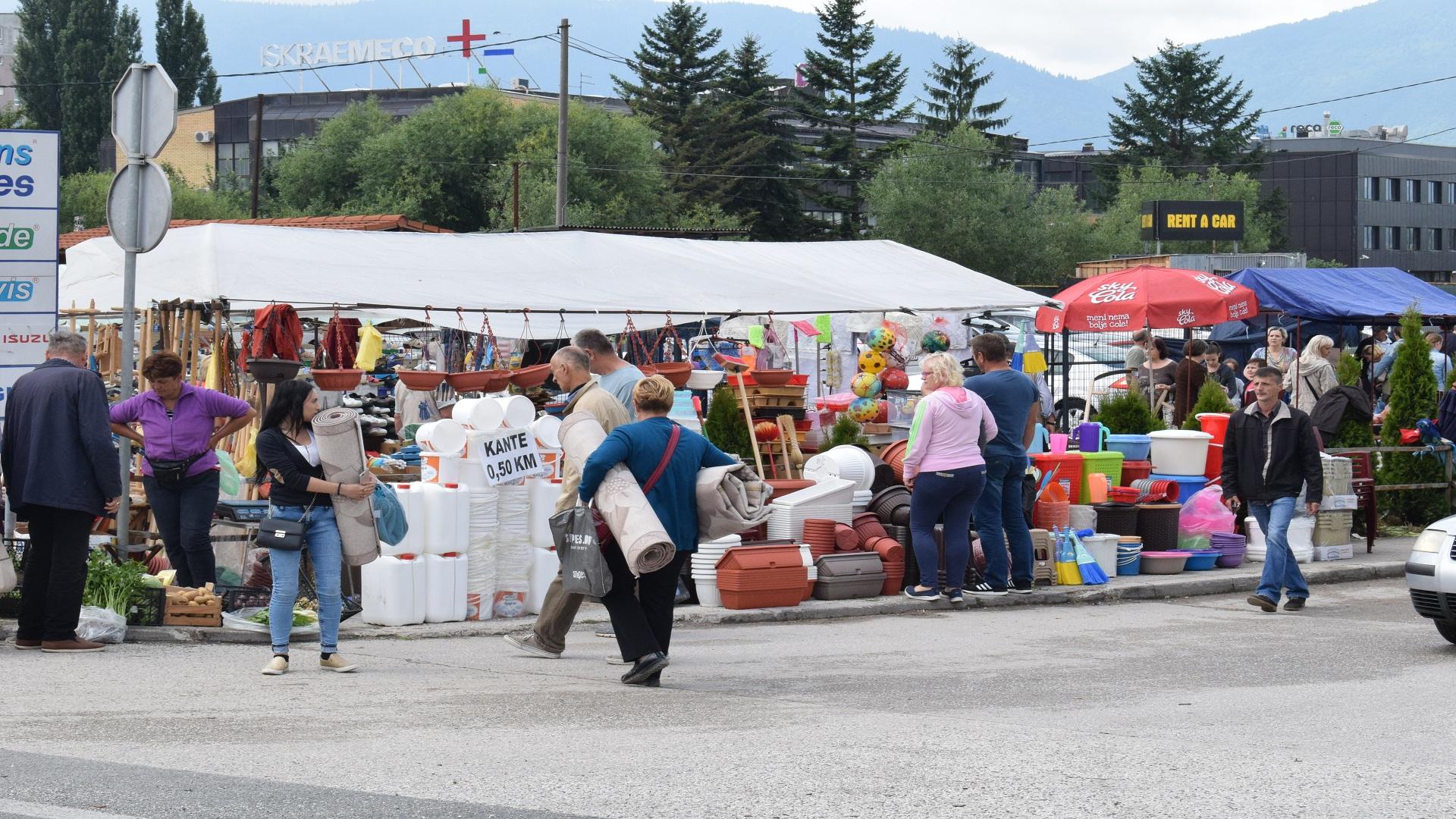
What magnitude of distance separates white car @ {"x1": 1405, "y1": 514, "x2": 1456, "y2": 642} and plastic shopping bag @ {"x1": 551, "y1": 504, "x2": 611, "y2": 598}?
544cm

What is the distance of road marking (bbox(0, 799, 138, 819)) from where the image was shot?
18.1ft

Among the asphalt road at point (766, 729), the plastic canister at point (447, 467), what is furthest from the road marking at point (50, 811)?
the plastic canister at point (447, 467)

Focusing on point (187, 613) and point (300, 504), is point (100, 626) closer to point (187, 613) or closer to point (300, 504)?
point (187, 613)

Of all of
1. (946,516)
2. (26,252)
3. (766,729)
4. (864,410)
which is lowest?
(766,729)

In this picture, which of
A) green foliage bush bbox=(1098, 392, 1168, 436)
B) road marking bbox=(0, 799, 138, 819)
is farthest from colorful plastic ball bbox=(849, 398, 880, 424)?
road marking bbox=(0, 799, 138, 819)

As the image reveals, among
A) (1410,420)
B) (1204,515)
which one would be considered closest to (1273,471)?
(1204,515)

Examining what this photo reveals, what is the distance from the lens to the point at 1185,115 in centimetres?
9106

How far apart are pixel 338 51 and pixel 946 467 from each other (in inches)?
4120

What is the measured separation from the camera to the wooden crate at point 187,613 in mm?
10375

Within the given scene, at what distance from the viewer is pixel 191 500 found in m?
10.8

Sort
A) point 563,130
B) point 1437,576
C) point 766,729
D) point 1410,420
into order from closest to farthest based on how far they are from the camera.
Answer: point 766,729
point 1437,576
point 1410,420
point 563,130

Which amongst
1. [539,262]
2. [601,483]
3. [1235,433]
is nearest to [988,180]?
[539,262]

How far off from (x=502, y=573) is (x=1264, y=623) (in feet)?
18.7

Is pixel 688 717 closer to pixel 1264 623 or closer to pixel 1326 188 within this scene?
pixel 1264 623
